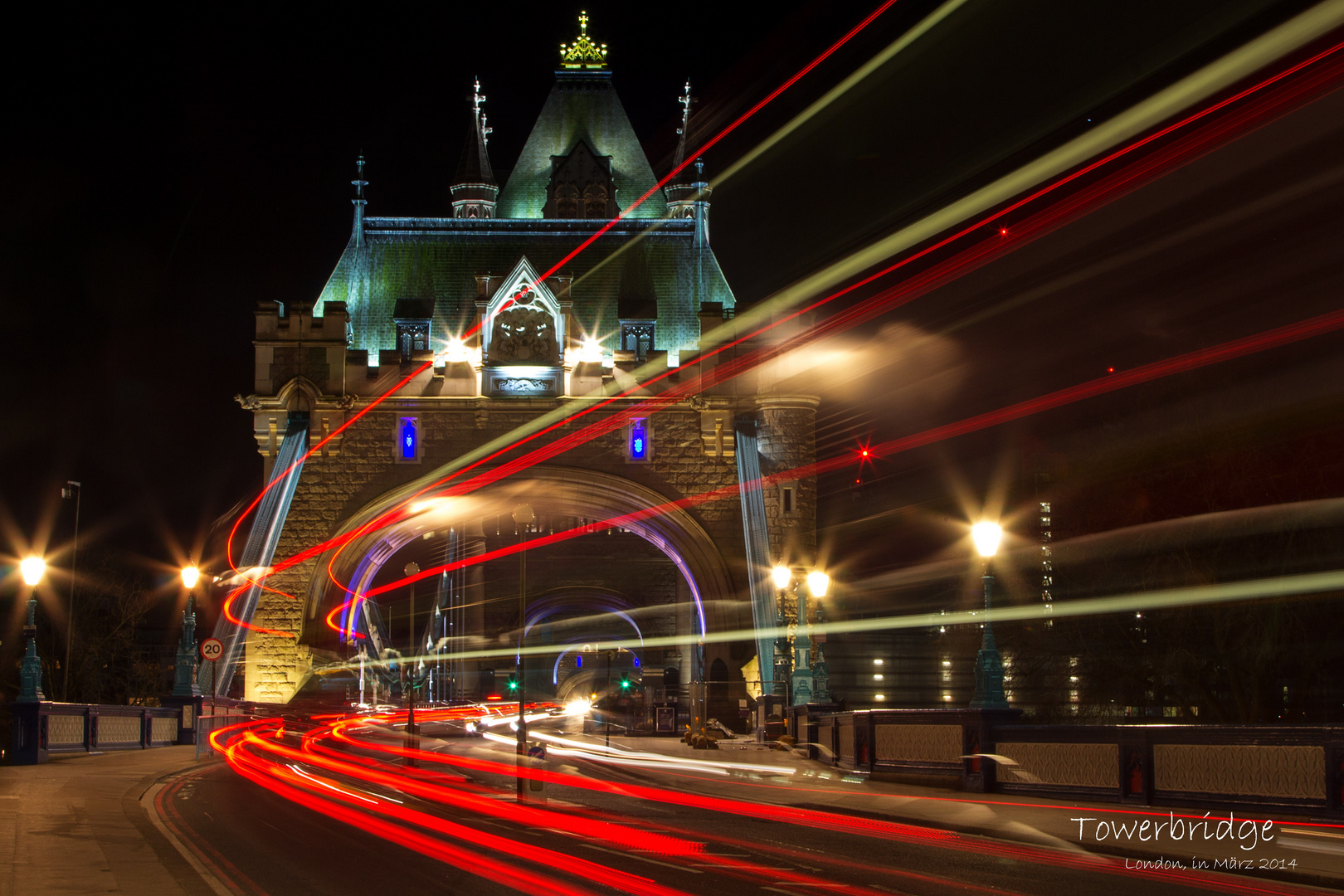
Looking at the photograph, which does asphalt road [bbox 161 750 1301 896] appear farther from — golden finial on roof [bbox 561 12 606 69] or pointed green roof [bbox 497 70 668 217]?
golden finial on roof [bbox 561 12 606 69]

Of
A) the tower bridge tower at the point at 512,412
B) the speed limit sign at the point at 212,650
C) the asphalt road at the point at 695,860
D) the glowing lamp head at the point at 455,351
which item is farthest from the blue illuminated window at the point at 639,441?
the asphalt road at the point at 695,860

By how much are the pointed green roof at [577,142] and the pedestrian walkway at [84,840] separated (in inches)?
1265

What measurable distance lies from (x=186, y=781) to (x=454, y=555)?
54015 mm

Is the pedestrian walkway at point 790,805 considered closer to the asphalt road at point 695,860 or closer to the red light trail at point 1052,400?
the asphalt road at point 695,860

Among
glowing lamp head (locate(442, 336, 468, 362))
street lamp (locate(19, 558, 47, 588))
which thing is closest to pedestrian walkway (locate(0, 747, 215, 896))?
street lamp (locate(19, 558, 47, 588))

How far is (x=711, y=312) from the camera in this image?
135ft

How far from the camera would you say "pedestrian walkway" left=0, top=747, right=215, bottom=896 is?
335 inches

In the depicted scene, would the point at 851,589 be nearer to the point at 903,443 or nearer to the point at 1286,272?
the point at 903,443

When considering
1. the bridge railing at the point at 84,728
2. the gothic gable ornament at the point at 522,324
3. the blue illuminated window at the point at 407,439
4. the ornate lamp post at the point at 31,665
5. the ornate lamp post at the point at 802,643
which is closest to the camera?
the ornate lamp post at the point at 31,665

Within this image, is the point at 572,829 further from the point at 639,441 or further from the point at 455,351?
the point at 455,351

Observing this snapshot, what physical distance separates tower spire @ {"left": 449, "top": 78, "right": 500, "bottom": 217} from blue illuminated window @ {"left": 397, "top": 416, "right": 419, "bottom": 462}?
10.3 metres

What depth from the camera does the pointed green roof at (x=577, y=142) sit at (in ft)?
155

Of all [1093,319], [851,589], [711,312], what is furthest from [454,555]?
[1093,319]

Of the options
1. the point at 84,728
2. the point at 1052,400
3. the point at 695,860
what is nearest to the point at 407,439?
the point at 84,728
